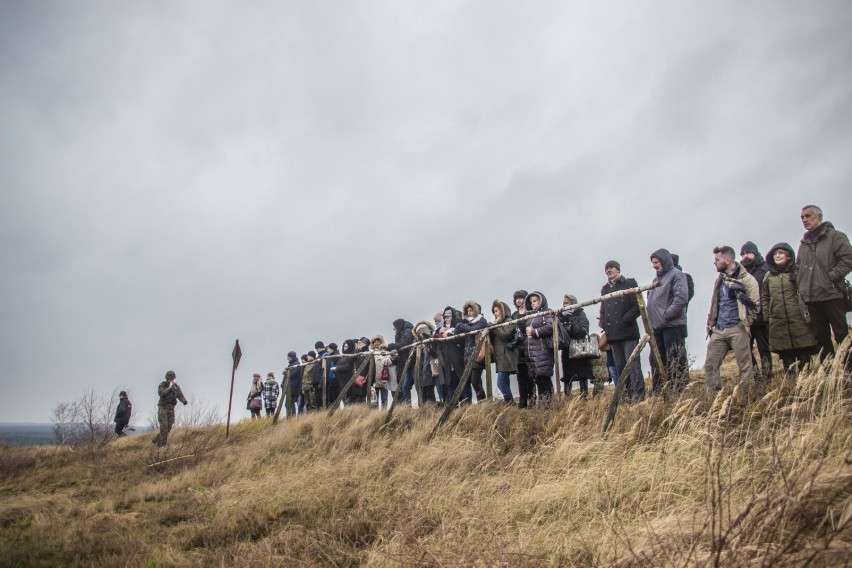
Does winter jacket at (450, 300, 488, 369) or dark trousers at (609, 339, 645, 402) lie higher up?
winter jacket at (450, 300, 488, 369)

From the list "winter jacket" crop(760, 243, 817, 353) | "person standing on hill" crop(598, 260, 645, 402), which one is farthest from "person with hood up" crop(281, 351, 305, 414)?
"winter jacket" crop(760, 243, 817, 353)

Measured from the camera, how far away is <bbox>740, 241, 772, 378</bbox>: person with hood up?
6016mm

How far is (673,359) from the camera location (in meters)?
5.25

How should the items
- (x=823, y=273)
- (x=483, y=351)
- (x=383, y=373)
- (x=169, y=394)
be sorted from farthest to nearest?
(x=169, y=394) < (x=383, y=373) < (x=483, y=351) < (x=823, y=273)

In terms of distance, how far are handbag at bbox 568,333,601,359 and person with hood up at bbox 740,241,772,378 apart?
1.93 metres

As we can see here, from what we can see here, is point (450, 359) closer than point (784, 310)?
No

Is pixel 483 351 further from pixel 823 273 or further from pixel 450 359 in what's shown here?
pixel 823 273

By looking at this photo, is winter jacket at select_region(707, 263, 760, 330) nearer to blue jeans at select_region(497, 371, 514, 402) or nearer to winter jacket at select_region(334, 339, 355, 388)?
blue jeans at select_region(497, 371, 514, 402)

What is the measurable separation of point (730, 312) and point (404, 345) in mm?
6164

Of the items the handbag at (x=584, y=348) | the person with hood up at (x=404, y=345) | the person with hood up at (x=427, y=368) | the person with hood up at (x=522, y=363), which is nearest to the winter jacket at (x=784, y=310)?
the handbag at (x=584, y=348)

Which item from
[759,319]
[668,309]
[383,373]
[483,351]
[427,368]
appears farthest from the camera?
[383,373]

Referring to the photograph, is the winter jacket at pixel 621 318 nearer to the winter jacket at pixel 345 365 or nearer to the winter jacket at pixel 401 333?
the winter jacket at pixel 401 333

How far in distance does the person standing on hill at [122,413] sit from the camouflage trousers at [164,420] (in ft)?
14.6

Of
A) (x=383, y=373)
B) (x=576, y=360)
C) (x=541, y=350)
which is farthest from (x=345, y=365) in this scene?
(x=576, y=360)
